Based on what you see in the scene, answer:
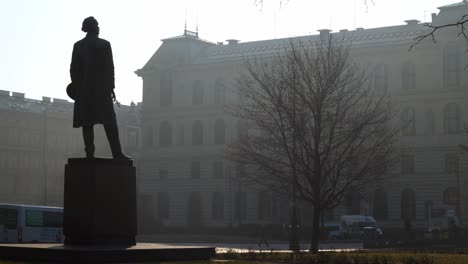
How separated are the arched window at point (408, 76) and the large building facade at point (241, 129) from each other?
0.27 ft

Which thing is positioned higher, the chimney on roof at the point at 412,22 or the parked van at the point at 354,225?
the chimney on roof at the point at 412,22

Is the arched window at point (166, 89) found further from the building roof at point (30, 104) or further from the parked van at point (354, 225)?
the parked van at point (354, 225)

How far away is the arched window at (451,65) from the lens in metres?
78.9

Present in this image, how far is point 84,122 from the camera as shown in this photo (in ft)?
69.8

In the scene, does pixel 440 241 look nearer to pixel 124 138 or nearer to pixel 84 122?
pixel 84 122

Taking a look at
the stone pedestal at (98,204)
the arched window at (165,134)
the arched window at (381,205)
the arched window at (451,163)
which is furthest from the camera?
the arched window at (165,134)

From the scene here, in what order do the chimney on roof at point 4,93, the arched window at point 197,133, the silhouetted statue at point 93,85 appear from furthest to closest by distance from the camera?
the chimney on roof at point 4,93
the arched window at point 197,133
the silhouetted statue at point 93,85

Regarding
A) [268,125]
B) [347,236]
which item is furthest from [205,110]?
[268,125]

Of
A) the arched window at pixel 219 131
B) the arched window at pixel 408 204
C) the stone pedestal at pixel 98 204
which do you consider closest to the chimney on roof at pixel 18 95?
the arched window at pixel 219 131

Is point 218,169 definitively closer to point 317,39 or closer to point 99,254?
point 317,39

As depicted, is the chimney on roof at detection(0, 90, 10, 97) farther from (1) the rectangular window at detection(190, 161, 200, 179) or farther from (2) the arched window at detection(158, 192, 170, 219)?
(1) the rectangular window at detection(190, 161, 200, 179)

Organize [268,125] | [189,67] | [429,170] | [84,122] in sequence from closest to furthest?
[84,122] → [268,125] → [429,170] → [189,67]

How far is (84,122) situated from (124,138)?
10306 cm

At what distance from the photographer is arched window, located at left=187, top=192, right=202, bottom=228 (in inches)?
3602
